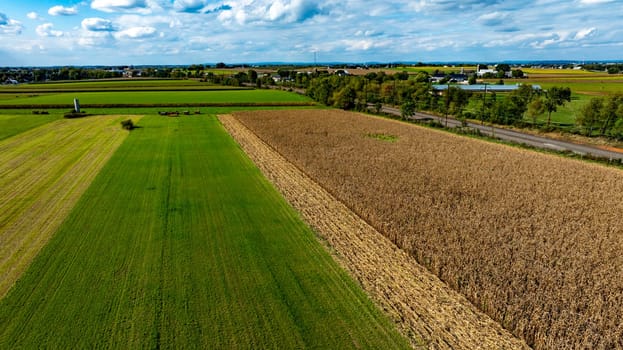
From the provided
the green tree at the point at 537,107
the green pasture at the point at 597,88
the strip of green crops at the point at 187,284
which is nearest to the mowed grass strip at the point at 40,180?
the strip of green crops at the point at 187,284

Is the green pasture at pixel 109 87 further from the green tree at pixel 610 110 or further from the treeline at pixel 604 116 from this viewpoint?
the green tree at pixel 610 110

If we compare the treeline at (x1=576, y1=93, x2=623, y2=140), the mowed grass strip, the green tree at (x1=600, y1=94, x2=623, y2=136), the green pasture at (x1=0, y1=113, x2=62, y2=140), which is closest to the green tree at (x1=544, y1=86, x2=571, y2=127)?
the treeline at (x1=576, y1=93, x2=623, y2=140)

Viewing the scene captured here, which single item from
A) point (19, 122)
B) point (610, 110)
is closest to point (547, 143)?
point (610, 110)

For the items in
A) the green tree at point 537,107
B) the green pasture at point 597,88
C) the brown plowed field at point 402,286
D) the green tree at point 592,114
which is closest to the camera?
the brown plowed field at point 402,286

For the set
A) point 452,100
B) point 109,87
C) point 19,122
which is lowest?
point 19,122

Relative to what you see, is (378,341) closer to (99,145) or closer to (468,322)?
(468,322)

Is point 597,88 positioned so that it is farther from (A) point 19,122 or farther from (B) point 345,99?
(A) point 19,122

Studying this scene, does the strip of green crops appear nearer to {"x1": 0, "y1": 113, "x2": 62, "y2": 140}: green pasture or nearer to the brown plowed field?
the brown plowed field

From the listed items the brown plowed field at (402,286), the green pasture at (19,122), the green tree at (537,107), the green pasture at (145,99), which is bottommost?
the brown plowed field at (402,286)
